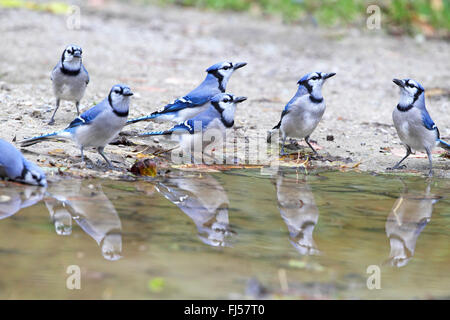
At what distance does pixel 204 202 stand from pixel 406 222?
1.16m

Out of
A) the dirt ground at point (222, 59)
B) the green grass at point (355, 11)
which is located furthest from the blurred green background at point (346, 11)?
the dirt ground at point (222, 59)

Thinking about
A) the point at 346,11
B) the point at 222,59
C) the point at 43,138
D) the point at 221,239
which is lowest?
the point at 221,239

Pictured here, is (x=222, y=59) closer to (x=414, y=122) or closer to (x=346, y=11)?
(x=346, y=11)

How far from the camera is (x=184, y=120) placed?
6.07 m

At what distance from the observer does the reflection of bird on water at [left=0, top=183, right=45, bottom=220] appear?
3610 millimetres

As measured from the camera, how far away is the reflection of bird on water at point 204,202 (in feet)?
11.5

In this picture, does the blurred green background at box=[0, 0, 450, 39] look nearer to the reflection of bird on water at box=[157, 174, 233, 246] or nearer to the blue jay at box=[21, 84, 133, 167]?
the blue jay at box=[21, 84, 133, 167]

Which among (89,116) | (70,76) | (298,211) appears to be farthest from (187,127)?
(298,211)

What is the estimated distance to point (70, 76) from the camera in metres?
6.15

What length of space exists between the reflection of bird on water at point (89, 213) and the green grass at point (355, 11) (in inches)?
349

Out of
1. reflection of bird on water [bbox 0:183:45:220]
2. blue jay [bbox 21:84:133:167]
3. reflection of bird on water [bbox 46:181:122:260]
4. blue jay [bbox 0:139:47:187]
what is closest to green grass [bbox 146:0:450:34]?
blue jay [bbox 21:84:133:167]

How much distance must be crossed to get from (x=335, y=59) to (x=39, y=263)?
7899 millimetres

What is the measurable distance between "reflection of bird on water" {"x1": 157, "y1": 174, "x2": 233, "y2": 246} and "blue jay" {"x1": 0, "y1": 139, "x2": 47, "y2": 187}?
729 mm
